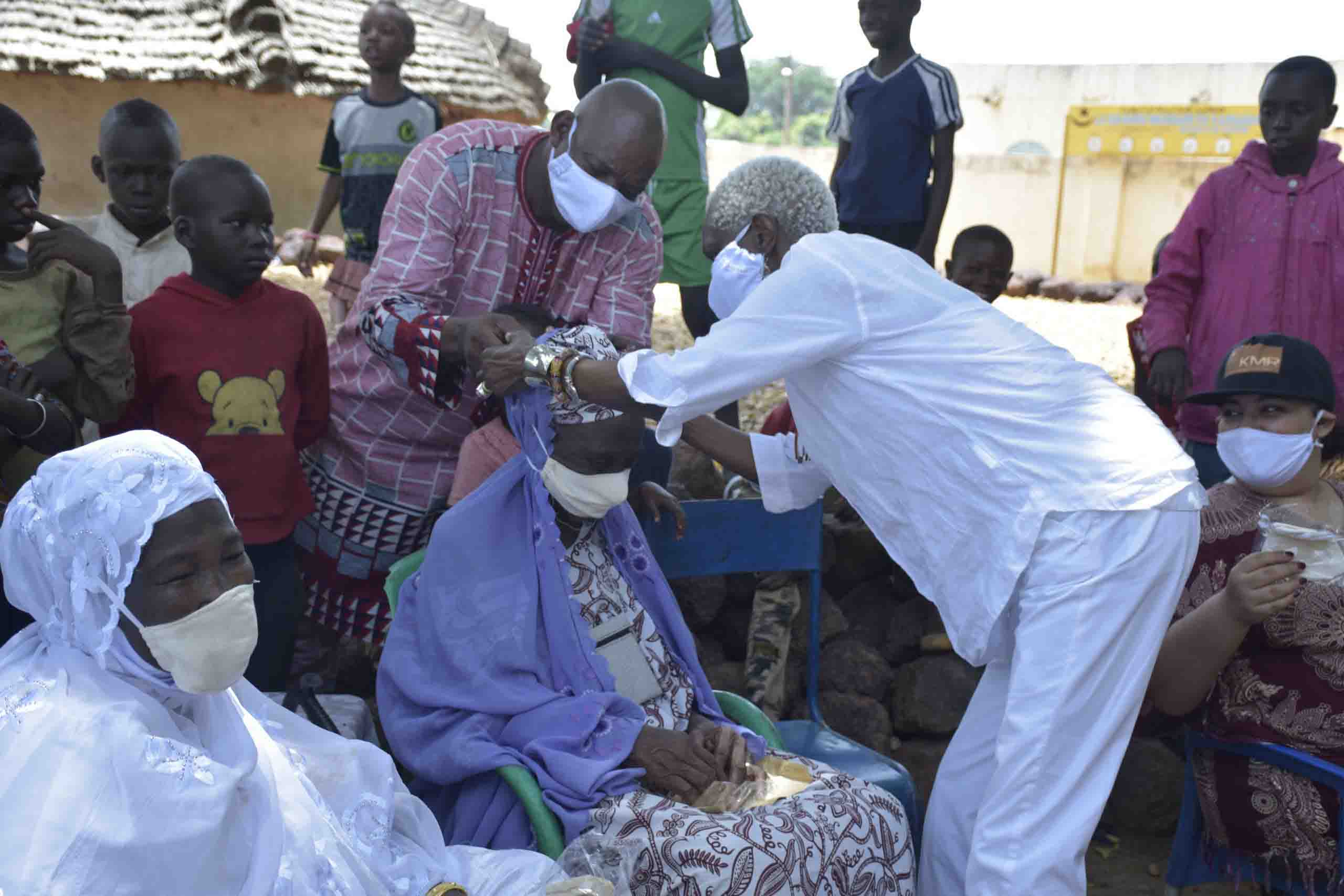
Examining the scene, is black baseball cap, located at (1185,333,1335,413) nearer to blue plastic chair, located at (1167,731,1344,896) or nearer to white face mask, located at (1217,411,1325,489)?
white face mask, located at (1217,411,1325,489)

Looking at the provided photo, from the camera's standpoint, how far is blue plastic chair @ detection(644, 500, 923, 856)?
3.70 meters

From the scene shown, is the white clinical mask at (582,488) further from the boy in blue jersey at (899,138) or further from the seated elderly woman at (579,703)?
the boy in blue jersey at (899,138)

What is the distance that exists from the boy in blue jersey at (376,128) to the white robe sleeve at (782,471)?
284cm

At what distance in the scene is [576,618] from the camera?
3.15m

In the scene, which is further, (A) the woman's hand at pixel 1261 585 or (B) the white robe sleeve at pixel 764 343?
(A) the woman's hand at pixel 1261 585

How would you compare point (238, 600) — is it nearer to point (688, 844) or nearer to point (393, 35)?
point (688, 844)

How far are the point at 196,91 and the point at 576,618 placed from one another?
965 centimetres

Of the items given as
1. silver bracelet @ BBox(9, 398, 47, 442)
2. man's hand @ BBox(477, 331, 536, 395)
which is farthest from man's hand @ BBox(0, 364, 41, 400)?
man's hand @ BBox(477, 331, 536, 395)

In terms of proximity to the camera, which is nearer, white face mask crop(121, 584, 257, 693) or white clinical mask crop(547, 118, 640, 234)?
white face mask crop(121, 584, 257, 693)

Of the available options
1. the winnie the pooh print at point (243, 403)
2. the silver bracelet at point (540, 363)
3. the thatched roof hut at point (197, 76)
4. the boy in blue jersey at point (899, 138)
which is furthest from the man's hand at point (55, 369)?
the thatched roof hut at point (197, 76)

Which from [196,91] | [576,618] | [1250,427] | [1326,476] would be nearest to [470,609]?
[576,618]

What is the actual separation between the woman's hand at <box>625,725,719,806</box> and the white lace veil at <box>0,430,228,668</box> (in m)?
1.26

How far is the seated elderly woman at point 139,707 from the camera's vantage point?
190 cm

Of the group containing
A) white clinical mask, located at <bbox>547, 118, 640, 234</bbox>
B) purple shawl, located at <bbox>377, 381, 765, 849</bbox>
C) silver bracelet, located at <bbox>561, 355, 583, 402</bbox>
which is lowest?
purple shawl, located at <bbox>377, 381, 765, 849</bbox>
